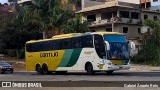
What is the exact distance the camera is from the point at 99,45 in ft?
91.1

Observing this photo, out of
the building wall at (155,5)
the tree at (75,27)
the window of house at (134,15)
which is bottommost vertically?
the tree at (75,27)

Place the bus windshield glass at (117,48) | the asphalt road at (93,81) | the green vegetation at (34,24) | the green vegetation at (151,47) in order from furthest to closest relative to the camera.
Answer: the green vegetation at (34,24) < the green vegetation at (151,47) < the bus windshield glass at (117,48) < the asphalt road at (93,81)

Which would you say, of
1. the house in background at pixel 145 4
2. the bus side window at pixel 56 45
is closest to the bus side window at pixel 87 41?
the bus side window at pixel 56 45

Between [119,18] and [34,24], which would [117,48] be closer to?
[119,18]

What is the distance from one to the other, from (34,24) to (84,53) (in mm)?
33296

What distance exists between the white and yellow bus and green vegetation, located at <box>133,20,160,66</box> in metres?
17.6

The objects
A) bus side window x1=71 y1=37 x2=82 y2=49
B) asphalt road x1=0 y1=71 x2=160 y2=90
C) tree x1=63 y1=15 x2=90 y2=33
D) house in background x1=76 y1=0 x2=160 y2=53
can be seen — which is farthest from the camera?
house in background x1=76 y1=0 x2=160 y2=53

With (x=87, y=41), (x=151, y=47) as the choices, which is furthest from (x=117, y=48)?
(x=151, y=47)

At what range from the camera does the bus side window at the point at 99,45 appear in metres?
27.6

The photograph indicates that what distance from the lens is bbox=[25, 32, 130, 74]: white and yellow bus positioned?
2762cm

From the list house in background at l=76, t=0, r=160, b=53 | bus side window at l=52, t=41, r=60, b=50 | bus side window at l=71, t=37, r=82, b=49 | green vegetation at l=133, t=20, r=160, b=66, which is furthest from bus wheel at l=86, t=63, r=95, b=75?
house in background at l=76, t=0, r=160, b=53

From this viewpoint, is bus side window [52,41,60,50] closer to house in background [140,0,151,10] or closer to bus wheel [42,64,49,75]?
bus wheel [42,64,49,75]

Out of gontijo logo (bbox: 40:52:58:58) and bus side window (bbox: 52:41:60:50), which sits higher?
bus side window (bbox: 52:41:60:50)

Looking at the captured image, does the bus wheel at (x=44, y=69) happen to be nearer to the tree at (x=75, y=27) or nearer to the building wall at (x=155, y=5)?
the tree at (x=75, y=27)
